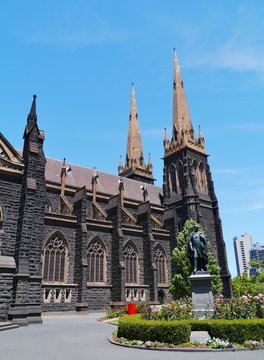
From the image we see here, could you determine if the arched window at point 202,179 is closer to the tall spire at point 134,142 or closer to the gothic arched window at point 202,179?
the gothic arched window at point 202,179

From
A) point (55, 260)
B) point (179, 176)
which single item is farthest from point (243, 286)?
point (55, 260)

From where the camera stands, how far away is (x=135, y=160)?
181 feet

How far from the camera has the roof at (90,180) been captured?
36.6m

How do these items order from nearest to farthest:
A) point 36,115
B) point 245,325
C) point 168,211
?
point 245,325, point 36,115, point 168,211

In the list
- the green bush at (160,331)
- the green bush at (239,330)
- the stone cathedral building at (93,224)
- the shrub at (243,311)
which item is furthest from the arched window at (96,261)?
the green bush at (239,330)

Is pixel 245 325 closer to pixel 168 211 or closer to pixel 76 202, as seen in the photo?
pixel 76 202

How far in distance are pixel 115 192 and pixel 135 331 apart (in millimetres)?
30763

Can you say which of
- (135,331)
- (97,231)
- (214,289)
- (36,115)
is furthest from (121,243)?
(135,331)

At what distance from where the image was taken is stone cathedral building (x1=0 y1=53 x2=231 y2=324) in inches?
727

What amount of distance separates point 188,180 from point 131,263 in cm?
1565

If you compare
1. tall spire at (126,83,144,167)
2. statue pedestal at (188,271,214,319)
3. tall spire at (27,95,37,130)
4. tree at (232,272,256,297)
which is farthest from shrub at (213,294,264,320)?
tree at (232,272,256,297)

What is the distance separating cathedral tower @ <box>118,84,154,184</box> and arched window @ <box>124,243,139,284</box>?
2169 cm

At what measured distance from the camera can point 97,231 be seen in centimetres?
3055

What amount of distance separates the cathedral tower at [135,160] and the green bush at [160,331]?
43021 mm
